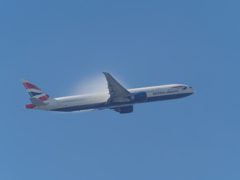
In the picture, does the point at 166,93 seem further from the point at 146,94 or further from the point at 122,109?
the point at 122,109

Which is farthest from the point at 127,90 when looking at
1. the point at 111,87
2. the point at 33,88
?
the point at 33,88

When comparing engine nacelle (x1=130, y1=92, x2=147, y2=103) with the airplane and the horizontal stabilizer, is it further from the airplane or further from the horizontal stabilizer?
the horizontal stabilizer

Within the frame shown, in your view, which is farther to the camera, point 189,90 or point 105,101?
point 189,90

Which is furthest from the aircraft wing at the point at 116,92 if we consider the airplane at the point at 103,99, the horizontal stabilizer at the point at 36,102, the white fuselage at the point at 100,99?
the horizontal stabilizer at the point at 36,102

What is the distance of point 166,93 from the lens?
66562 mm

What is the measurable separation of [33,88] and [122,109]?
58.4ft

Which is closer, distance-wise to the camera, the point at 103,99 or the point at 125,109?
the point at 103,99

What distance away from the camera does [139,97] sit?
62.3m

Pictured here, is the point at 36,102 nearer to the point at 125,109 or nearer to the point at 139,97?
the point at 125,109

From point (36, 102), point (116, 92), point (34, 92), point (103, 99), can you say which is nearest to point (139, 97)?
point (116, 92)

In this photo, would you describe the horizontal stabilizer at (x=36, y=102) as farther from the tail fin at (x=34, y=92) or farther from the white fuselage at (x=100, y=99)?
the tail fin at (x=34, y=92)

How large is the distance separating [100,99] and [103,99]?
61 centimetres

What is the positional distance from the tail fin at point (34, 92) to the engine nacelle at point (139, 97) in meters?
15.7

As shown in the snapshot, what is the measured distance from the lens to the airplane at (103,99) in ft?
196
